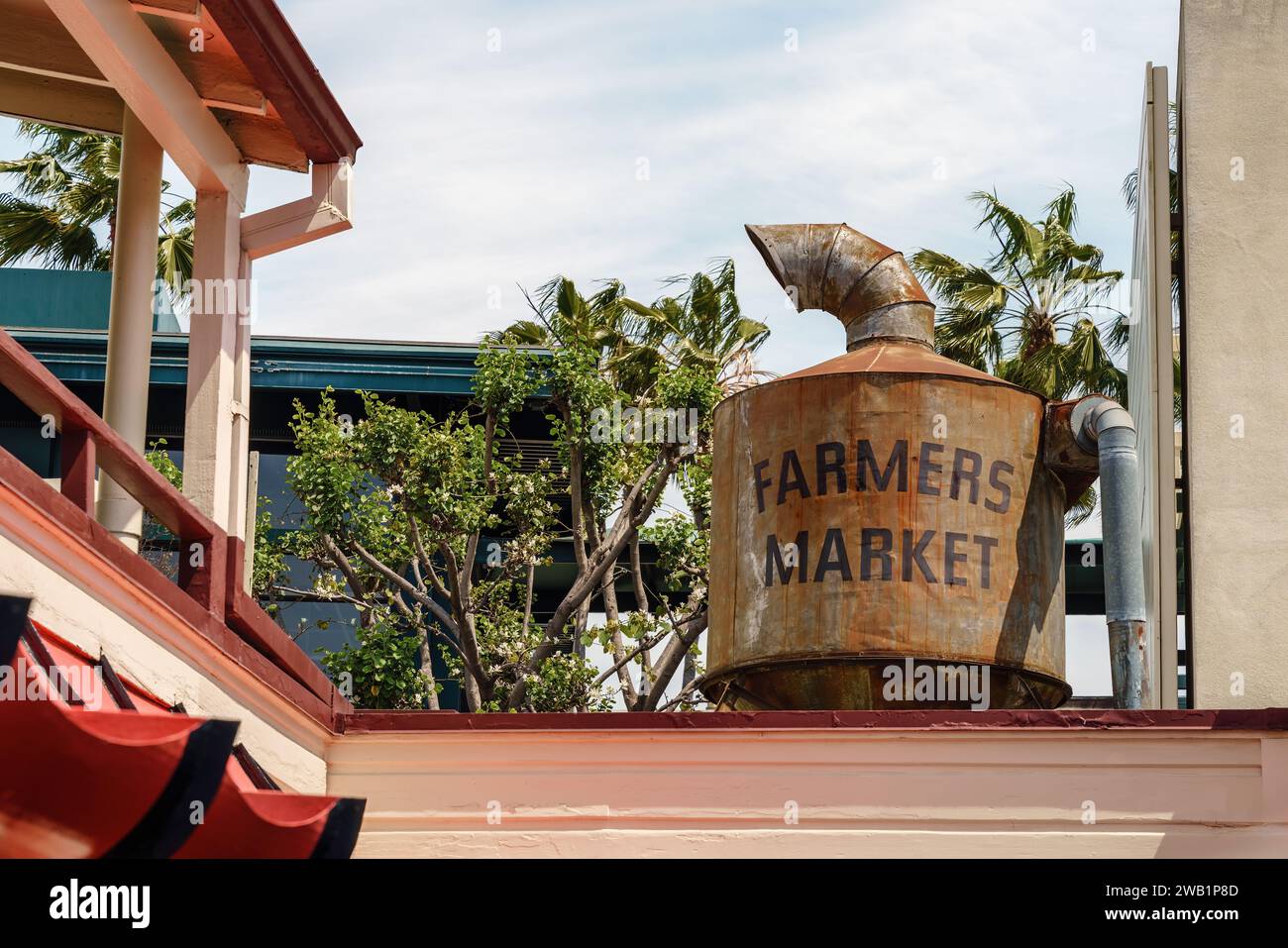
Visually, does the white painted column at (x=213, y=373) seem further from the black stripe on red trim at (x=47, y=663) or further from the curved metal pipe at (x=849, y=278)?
the curved metal pipe at (x=849, y=278)

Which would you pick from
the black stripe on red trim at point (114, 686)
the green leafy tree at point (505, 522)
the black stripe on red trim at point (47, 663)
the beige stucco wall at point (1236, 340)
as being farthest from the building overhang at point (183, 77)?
the green leafy tree at point (505, 522)

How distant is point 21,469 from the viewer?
22.1 ft

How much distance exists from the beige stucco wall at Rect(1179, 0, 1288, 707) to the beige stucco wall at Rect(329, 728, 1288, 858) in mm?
2265

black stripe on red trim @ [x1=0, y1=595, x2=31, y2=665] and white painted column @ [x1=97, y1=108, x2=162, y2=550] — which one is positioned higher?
white painted column @ [x1=97, y1=108, x2=162, y2=550]

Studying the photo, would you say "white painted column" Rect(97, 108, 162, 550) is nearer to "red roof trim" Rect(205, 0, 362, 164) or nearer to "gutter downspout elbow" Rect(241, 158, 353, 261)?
"gutter downspout elbow" Rect(241, 158, 353, 261)

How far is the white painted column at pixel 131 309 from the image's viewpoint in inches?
398

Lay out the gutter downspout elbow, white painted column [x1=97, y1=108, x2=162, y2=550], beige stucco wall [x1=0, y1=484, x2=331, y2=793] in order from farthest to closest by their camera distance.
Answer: the gutter downspout elbow, white painted column [x1=97, y1=108, x2=162, y2=550], beige stucco wall [x1=0, y1=484, x2=331, y2=793]

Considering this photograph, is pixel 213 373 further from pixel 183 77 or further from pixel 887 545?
pixel 887 545

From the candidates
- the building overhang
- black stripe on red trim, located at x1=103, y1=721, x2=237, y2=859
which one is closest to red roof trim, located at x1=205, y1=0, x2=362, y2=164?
the building overhang

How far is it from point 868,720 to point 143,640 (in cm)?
367

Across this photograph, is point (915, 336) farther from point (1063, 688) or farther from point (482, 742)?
point (482, 742)

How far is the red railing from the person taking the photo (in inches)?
283
